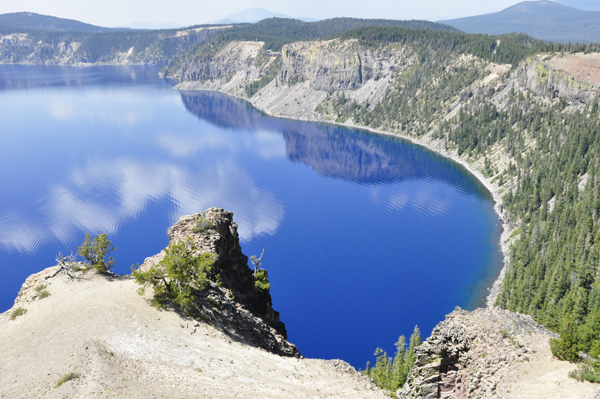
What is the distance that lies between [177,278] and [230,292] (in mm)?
8067

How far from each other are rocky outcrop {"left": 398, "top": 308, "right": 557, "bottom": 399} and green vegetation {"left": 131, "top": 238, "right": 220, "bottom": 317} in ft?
69.3

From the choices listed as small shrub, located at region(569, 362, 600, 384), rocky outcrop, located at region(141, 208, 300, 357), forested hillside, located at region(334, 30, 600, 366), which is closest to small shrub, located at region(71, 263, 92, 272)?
rocky outcrop, located at region(141, 208, 300, 357)

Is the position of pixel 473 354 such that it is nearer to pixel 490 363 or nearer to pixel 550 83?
pixel 490 363

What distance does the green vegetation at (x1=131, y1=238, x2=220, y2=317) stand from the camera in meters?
36.4

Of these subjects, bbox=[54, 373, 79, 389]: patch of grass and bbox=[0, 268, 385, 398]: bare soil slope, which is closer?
bbox=[54, 373, 79, 389]: patch of grass

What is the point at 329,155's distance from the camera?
7446 inches

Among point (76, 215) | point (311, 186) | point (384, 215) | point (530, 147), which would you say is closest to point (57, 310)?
point (76, 215)

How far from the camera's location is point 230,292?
42.8 metres

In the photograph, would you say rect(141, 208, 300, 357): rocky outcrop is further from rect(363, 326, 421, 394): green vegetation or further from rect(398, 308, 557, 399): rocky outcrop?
rect(363, 326, 421, 394): green vegetation

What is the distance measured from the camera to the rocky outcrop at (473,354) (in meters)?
30.4

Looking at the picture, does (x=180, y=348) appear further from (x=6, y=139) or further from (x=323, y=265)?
(x=6, y=139)

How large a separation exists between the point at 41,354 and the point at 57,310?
6.17m

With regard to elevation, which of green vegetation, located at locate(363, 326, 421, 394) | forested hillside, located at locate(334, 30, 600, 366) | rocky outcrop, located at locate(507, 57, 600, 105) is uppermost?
rocky outcrop, located at locate(507, 57, 600, 105)

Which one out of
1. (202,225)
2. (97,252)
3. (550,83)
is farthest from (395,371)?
(550,83)
